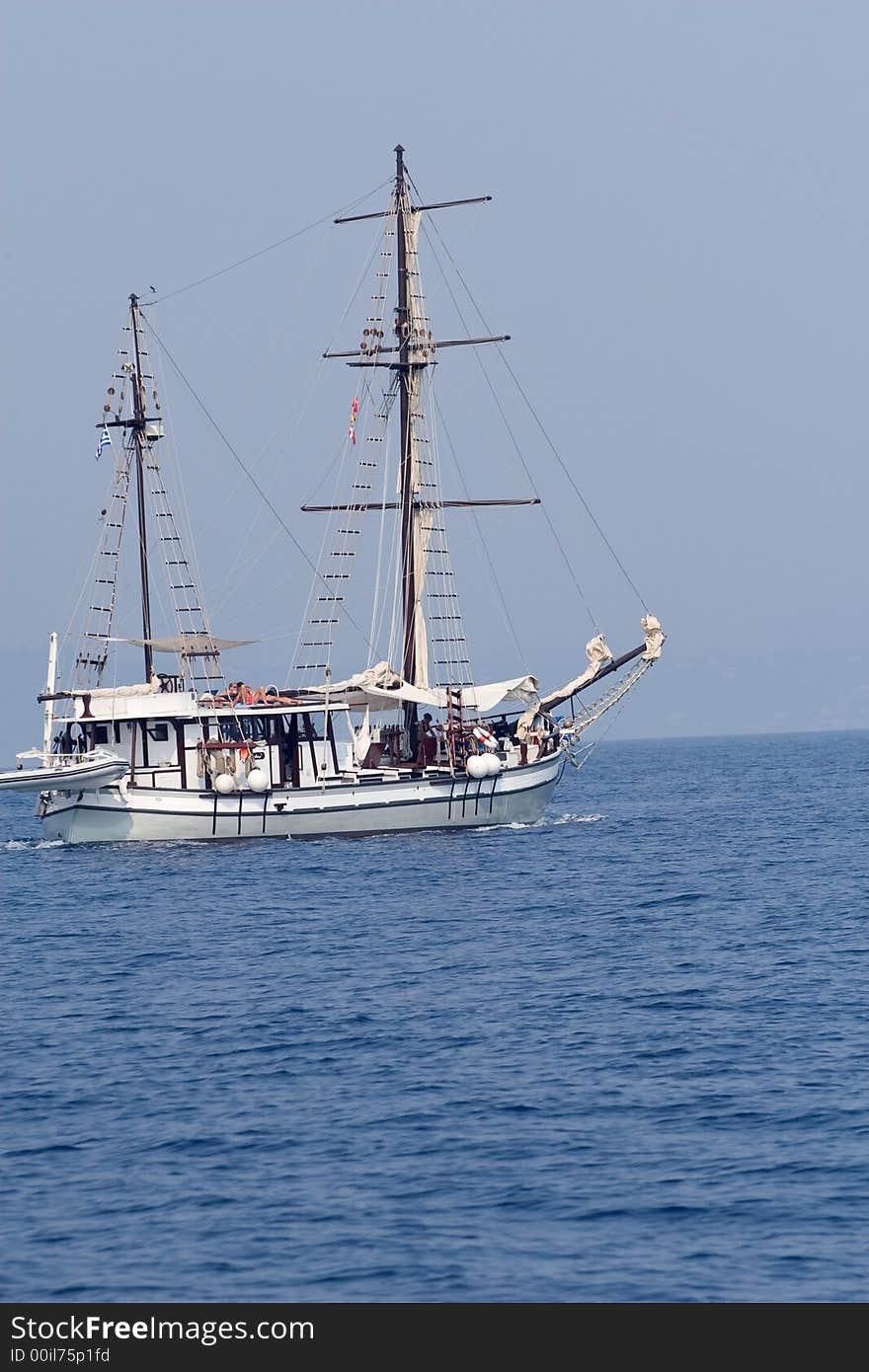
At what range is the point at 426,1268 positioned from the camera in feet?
64.1

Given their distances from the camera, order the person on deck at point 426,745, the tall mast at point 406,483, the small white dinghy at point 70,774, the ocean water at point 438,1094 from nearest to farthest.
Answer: the ocean water at point 438,1094 < the small white dinghy at point 70,774 < the person on deck at point 426,745 < the tall mast at point 406,483

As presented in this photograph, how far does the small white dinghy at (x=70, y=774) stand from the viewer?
63031mm

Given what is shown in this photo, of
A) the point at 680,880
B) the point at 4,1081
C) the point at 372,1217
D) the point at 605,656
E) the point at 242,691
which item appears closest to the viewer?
the point at 372,1217

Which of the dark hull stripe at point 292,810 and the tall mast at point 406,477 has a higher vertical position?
the tall mast at point 406,477

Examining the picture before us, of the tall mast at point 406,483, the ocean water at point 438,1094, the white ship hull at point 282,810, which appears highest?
the tall mast at point 406,483

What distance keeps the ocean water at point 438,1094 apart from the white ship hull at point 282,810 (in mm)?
12150

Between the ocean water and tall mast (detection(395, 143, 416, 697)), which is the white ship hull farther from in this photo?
the ocean water

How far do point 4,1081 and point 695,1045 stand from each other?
11.5 meters

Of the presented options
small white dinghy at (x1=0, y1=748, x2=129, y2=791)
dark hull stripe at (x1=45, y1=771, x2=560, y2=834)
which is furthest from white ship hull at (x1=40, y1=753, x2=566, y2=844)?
small white dinghy at (x1=0, y1=748, x2=129, y2=791)

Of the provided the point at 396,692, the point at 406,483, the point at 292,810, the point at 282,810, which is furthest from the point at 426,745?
the point at 406,483

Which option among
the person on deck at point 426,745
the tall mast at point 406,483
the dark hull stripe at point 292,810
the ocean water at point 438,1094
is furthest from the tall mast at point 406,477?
the ocean water at point 438,1094

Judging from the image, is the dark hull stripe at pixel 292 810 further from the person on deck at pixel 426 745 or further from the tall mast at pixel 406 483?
the tall mast at pixel 406 483
